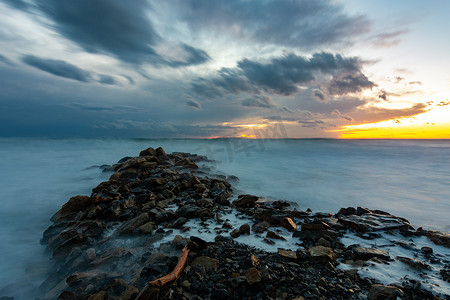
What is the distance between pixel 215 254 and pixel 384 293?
2.11m

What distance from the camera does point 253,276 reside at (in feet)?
8.23

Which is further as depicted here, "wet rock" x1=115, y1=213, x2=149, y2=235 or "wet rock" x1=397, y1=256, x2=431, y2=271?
"wet rock" x1=115, y1=213, x2=149, y2=235

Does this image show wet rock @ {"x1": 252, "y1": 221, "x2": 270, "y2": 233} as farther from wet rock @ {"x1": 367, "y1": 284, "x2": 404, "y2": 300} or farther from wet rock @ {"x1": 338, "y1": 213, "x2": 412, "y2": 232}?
wet rock @ {"x1": 367, "y1": 284, "x2": 404, "y2": 300}

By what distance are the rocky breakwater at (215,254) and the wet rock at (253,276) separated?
0.4 inches

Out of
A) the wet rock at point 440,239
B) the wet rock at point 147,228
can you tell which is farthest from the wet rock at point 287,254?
the wet rock at point 440,239

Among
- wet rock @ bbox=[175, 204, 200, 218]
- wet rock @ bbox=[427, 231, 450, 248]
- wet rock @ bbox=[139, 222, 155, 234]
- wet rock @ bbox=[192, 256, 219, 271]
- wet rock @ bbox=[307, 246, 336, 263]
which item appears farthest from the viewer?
wet rock @ bbox=[175, 204, 200, 218]

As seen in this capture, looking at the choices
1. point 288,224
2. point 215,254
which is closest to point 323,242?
point 288,224

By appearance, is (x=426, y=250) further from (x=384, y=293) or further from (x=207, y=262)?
(x=207, y=262)

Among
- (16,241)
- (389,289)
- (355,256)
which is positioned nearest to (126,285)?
(389,289)

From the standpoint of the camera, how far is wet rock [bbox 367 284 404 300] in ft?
7.60

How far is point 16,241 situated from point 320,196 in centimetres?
947

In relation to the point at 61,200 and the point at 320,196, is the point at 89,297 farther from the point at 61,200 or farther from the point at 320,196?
the point at 320,196

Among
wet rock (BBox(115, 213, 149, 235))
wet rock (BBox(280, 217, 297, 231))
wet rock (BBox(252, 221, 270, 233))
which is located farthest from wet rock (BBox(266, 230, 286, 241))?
wet rock (BBox(115, 213, 149, 235))

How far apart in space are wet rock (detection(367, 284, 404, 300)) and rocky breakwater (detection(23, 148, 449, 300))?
0.01m
